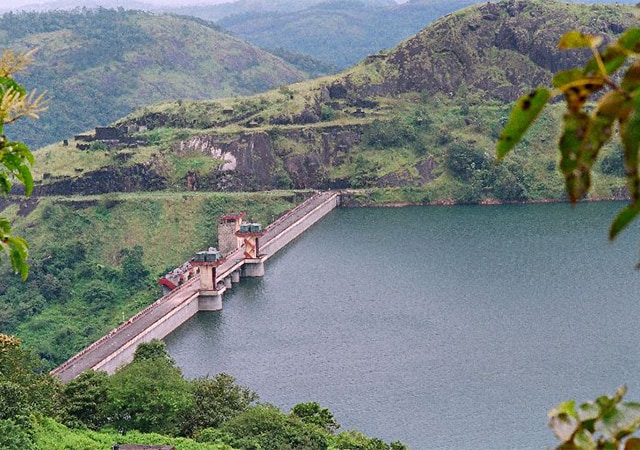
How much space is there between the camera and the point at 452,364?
3200 centimetres

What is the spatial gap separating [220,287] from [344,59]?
150m

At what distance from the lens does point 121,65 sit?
382ft

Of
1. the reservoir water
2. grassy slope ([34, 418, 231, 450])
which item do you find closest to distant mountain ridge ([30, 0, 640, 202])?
the reservoir water

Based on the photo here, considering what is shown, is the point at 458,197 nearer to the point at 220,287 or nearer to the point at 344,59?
the point at 220,287

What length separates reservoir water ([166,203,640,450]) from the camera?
93.6 ft

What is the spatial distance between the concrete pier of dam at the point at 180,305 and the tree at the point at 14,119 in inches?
1136

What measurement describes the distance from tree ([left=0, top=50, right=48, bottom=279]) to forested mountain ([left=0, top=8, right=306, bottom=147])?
9618 cm

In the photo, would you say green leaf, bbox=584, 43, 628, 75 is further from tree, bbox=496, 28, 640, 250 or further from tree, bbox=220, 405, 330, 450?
tree, bbox=220, 405, 330, 450

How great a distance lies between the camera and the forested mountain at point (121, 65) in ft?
353

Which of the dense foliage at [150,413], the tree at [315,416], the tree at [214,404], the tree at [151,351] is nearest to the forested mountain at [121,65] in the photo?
the tree at [151,351]

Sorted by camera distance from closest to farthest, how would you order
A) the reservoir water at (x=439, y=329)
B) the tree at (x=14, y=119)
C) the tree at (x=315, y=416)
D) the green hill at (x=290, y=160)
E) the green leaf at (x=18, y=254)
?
1. the tree at (x=14, y=119)
2. the green leaf at (x=18, y=254)
3. the tree at (x=315, y=416)
4. the reservoir water at (x=439, y=329)
5. the green hill at (x=290, y=160)

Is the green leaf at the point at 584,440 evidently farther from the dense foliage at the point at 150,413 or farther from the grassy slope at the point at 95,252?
the grassy slope at the point at 95,252

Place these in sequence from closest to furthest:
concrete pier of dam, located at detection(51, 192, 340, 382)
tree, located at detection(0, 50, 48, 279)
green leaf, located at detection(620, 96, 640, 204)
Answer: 1. green leaf, located at detection(620, 96, 640, 204)
2. tree, located at detection(0, 50, 48, 279)
3. concrete pier of dam, located at detection(51, 192, 340, 382)

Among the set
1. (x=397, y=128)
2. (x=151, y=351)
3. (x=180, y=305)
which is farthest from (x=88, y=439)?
(x=397, y=128)
